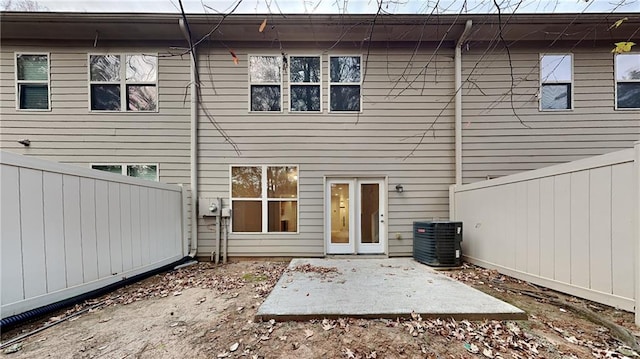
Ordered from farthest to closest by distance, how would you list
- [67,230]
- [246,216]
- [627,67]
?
[246,216] < [627,67] < [67,230]

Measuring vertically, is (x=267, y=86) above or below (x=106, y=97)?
above

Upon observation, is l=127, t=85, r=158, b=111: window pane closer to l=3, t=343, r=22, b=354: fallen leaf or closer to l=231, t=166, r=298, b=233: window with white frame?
l=231, t=166, r=298, b=233: window with white frame

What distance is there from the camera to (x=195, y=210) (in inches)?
225

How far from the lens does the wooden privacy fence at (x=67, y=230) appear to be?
266cm

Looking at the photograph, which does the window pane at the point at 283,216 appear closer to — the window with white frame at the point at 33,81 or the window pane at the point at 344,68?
the window pane at the point at 344,68

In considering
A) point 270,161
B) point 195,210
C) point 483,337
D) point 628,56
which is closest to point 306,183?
point 270,161

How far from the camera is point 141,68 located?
5.76 metres

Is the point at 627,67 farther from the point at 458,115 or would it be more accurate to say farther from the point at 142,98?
the point at 142,98

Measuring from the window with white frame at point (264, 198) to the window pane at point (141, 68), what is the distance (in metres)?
2.70

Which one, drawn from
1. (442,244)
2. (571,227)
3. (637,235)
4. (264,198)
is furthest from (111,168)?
(637,235)

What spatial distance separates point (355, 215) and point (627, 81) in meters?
6.39

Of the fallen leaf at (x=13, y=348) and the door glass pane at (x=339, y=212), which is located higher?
the door glass pane at (x=339, y=212)

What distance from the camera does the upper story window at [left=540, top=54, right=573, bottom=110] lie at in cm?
570

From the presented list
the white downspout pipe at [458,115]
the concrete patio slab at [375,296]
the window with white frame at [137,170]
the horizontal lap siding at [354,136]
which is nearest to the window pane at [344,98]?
the horizontal lap siding at [354,136]
